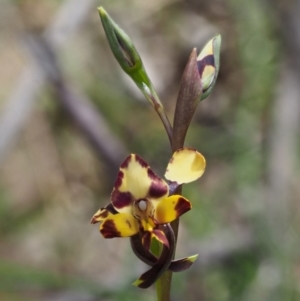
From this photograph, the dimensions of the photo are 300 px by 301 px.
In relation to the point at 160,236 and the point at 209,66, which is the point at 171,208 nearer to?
the point at 160,236

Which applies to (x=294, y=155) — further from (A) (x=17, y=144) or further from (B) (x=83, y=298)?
(A) (x=17, y=144)

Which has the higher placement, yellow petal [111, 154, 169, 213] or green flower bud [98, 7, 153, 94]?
green flower bud [98, 7, 153, 94]

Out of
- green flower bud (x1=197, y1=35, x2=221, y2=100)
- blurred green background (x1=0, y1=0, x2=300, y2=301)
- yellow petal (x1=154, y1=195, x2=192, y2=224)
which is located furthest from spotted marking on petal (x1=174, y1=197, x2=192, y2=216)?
blurred green background (x1=0, y1=0, x2=300, y2=301)

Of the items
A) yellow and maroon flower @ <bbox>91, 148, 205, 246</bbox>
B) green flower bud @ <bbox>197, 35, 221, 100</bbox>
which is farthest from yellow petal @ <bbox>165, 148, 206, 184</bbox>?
green flower bud @ <bbox>197, 35, 221, 100</bbox>

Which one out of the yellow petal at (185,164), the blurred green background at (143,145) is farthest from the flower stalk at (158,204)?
the blurred green background at (143,145)

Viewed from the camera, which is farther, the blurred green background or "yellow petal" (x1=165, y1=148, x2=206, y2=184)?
the blurred green background

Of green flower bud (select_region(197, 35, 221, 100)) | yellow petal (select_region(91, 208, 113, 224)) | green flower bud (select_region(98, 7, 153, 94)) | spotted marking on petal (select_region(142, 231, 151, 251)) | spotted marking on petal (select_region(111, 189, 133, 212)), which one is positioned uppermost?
green flower bud (select_region(98, 7, 153, 94))

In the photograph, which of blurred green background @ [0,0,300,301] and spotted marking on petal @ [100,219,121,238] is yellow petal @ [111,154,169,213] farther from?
blurred green background @ [0,0,300,301]

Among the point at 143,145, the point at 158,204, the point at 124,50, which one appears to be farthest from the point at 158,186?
the point at 143,145

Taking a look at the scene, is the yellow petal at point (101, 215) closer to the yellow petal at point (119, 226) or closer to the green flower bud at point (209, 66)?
the yellow petal at point (119, 226)
